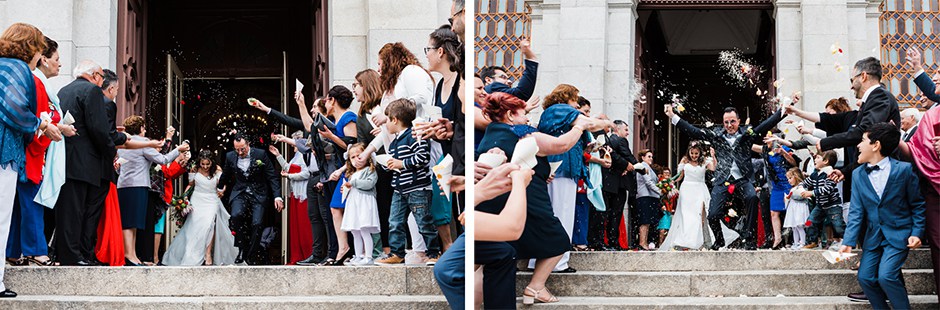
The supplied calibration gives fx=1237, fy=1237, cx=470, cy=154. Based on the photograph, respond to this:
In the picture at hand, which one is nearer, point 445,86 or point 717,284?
point 445,86

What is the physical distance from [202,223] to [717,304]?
569 centimetres

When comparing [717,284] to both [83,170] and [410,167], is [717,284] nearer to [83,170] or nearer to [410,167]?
[410,167]

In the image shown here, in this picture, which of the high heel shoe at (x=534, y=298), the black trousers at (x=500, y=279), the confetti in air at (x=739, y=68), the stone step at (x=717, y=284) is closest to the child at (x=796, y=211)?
the stone step at (x=717, y=284)

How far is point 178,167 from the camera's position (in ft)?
35.5

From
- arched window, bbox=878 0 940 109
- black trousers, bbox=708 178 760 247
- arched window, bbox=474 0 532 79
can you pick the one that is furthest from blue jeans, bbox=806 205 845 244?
arched window, bbox=474 0 532 79

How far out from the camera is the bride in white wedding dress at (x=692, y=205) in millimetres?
11367

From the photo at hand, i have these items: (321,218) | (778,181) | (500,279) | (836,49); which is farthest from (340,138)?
(836,49)

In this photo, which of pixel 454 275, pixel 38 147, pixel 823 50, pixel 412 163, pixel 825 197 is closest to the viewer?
pixel 454 275

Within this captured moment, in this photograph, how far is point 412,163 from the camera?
26.2 feet

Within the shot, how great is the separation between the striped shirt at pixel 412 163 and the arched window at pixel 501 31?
3058 millimetres

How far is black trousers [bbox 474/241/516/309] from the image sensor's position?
20.7 ft

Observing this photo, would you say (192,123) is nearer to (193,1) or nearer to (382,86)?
(193,1)

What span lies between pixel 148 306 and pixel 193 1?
10.8 metres

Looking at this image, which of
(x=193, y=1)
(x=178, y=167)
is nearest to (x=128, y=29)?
(x=178, y=167)
